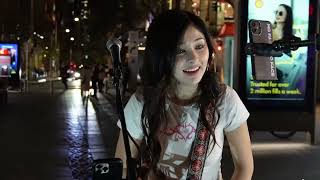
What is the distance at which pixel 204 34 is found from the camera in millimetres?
2770

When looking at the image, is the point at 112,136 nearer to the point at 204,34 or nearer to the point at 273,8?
the point at 273,8

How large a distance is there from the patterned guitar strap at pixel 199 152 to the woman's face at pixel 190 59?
0.20 meters

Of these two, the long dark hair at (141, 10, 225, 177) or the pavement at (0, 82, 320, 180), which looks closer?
the long dark hair at (141, 10, 225, 177)

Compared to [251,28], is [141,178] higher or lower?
lower

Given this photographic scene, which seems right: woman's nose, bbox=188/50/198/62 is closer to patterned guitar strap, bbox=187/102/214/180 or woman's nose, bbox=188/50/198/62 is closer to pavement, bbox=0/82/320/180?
patterned guitar strap, bbox=187/102/214/180

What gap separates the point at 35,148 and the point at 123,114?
34.9 ft

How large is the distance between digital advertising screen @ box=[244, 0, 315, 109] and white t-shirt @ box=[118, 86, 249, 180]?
9.97 meters

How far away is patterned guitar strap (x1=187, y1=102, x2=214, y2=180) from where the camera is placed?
2.64 m

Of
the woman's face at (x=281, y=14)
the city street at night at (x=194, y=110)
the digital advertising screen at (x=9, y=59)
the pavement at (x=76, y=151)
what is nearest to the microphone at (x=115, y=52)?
the city street at night at (x=194, y=110)

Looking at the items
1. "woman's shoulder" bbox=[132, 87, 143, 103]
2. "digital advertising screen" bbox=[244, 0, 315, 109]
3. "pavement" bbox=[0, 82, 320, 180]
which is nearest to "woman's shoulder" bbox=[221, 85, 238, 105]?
"woman's shoulder" bbox=[132, 87, 143, 103]

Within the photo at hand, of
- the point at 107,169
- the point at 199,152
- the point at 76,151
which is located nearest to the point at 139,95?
the point at 199,152

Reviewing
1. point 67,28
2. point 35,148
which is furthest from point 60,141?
point 67,28

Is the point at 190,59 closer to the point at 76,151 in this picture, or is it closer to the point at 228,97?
the point at 228,97

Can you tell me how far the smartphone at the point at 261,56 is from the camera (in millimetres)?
4594
